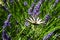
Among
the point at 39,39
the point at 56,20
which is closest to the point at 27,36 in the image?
the point at 39,39

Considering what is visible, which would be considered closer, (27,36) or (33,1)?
(27,36)

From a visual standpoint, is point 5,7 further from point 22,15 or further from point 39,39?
point 39,39

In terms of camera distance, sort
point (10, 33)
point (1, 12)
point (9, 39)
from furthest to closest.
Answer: point (1, 12) < point (10, 33) < point (9, 39)

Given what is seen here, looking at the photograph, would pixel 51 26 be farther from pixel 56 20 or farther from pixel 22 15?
pixel 22 15

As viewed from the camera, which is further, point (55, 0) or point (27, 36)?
point (55, 0)

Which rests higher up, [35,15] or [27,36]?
[35,15]

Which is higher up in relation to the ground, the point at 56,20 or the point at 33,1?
the point at 33,1

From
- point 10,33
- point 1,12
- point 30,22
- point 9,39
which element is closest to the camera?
point 9,39

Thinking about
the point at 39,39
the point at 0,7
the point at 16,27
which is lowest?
the point at 39,39

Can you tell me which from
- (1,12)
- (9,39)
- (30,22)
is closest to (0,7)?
(1,12)
